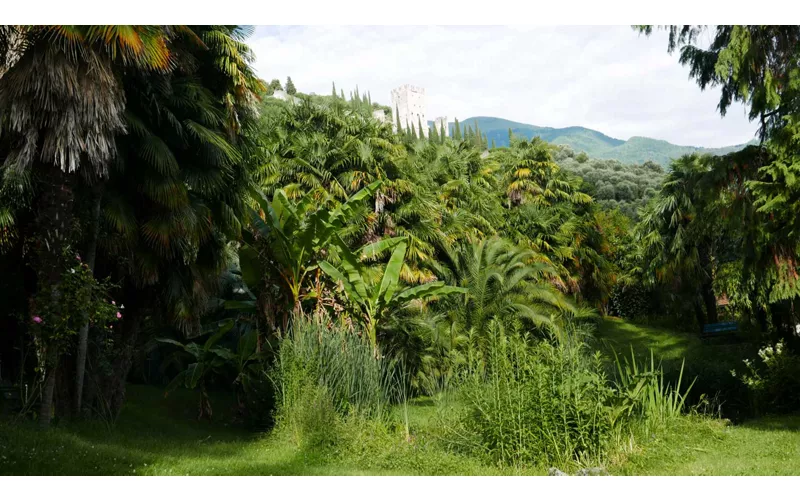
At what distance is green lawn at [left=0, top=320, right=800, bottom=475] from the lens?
754 centimetres

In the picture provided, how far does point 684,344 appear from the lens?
Result: 109 ft

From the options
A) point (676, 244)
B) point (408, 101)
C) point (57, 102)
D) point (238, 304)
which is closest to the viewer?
point (57, 102)

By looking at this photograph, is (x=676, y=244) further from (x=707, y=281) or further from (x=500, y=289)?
(x=500, y=289)

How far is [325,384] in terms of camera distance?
1048cm

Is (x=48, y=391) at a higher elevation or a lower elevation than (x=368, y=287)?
lower

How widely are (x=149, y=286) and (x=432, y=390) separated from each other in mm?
5872

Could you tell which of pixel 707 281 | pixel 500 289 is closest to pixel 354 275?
pixel 500 289

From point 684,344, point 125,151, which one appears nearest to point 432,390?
point 125,151

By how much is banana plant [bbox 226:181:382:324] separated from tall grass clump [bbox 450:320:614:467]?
19.8 ft

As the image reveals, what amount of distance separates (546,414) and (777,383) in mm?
8036

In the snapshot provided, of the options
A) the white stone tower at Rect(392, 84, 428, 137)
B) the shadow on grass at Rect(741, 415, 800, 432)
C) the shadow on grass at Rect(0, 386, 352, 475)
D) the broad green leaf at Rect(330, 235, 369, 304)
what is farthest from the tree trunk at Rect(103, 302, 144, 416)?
the white stone tower at Rect(392, 84, 428, 137)

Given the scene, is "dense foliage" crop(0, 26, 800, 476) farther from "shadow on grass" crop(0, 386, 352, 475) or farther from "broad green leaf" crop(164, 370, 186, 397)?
"shadow on grass" crop(0, 386, 352, 475)

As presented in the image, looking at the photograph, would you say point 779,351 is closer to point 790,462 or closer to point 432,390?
point 790,462

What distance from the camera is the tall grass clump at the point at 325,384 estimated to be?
33.5 feet
